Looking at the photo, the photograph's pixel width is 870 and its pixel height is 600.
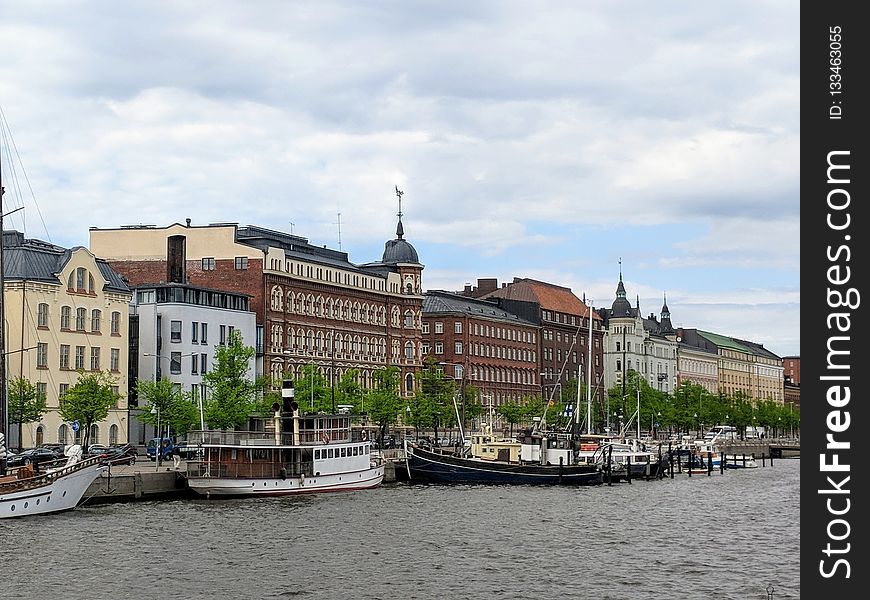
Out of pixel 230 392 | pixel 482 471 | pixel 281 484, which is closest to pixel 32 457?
pixel 281 484

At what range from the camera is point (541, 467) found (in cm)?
10444

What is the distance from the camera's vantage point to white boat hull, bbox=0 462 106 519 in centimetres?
6756

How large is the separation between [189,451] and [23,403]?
1261 cm

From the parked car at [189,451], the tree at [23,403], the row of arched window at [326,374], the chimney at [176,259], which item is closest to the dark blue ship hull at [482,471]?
the parked car at [189,451]

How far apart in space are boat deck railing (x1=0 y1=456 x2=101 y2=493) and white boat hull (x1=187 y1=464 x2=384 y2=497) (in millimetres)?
11871

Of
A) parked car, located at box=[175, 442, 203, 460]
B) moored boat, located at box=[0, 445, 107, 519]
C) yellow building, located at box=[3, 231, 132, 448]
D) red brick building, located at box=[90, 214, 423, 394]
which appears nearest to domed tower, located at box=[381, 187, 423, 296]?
red brick building, located at box=[90, 214, 423, 394]

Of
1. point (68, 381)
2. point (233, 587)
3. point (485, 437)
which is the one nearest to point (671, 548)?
point (233, 587)

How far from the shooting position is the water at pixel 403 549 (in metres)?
46.7

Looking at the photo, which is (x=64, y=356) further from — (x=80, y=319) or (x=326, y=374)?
(x=326, y=374)

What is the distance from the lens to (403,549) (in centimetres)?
5791

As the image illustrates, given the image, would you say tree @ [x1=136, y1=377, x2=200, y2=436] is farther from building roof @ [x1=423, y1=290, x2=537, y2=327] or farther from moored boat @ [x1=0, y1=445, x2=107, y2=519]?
building roof @ [x1=423, y1=290, x2=537, y2=327]

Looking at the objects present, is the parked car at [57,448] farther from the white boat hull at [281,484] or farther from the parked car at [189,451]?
the white boat hull at [281,484]
